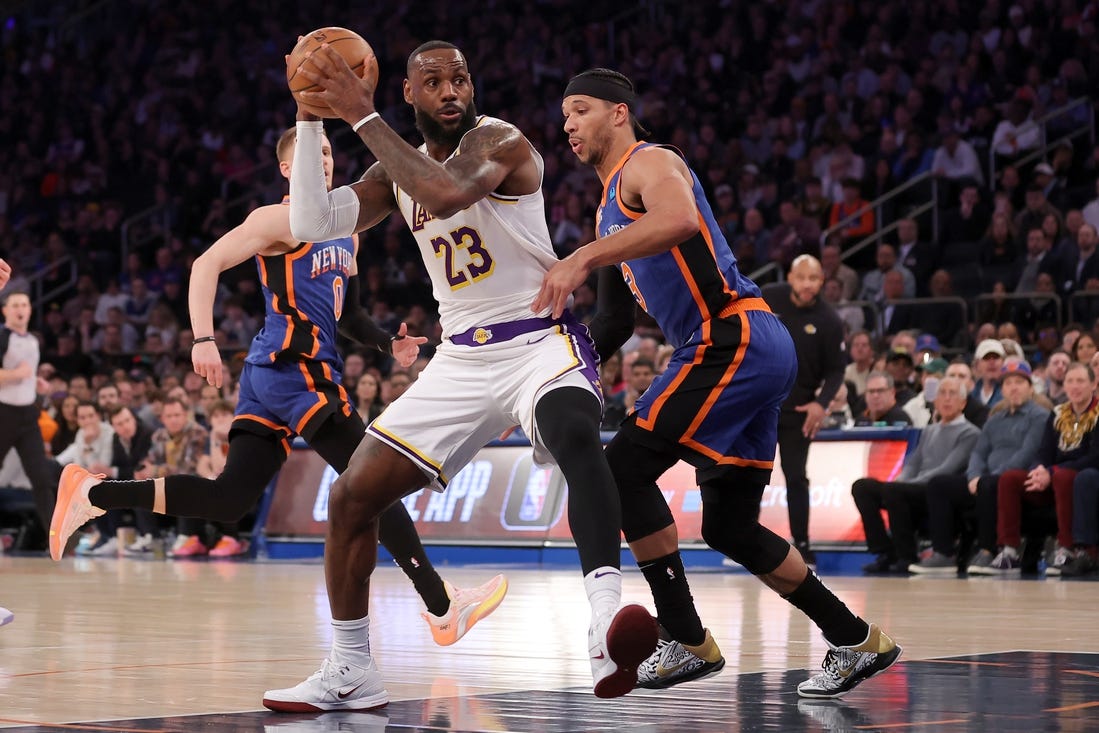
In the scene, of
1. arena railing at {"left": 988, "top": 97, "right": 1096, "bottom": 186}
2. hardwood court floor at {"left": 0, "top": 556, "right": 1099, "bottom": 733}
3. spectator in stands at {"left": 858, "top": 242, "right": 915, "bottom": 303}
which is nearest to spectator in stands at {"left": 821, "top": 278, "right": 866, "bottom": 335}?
spectator in stands at {"left": 858, "top": 242, "right": 915, "bottom": 303}

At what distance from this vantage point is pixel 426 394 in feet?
16.3

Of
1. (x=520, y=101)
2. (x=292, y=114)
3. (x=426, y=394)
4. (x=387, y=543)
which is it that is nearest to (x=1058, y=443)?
(x=387, y=543)

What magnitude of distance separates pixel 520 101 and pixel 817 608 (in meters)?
17.8

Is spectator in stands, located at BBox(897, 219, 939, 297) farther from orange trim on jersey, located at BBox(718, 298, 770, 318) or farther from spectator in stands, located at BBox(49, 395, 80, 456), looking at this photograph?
orange trim on jersey, located at BBox(718, 298, 770, 318)

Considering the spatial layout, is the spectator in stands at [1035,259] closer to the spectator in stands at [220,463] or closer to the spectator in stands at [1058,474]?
the spectator in stands at [1058,474]

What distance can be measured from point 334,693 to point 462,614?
5.06 ft

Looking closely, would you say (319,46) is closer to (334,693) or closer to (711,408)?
(711,408)

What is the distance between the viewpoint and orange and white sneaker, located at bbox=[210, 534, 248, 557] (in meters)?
15.1

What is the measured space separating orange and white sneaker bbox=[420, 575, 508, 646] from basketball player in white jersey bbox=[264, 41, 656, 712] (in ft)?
4.33

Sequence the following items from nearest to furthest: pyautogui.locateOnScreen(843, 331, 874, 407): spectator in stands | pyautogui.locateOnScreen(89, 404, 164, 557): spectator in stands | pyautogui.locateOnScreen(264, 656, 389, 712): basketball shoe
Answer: pyautogui.locateOnScreen(264, 656, 389, 712): basketball shoe
pyautogui.locateOnScreen(843, 331, 874, 407): spectator in stands
pyautogui.locateOnScreen(89, 404, 164, 557): spectator in stands

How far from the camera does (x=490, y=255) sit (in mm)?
5012

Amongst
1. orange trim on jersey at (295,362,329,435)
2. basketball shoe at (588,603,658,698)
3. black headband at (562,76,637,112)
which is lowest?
basketball shoe at (588,603,658,698)

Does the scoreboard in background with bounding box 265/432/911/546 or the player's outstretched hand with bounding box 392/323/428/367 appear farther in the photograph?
the scoreboard in background with bounding box 265/432/911/546

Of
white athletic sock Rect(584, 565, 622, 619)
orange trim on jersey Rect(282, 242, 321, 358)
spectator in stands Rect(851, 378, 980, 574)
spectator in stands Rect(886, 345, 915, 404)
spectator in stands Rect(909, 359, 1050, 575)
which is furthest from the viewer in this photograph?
spectator in stands Rect(886, 345, 915, 404)
